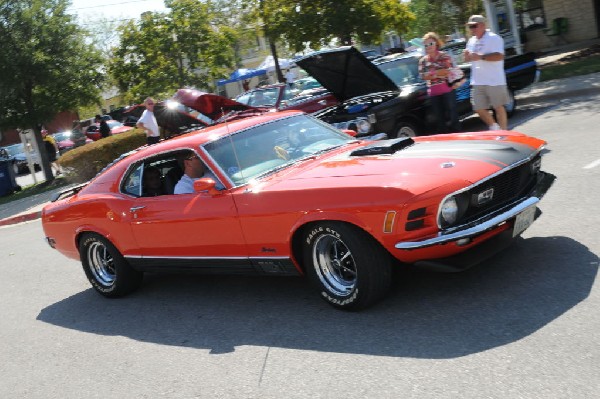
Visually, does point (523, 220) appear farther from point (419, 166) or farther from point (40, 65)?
point (40, 65)

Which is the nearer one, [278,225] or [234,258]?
[278,225]

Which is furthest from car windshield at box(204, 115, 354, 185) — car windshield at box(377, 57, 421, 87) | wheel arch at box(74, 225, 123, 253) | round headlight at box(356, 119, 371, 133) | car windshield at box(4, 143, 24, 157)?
car windshield at box(4, 143, 24, 157)

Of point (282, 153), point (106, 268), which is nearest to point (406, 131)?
point (282, 153)

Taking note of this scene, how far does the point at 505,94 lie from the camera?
358 inches

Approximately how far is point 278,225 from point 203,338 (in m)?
1.03

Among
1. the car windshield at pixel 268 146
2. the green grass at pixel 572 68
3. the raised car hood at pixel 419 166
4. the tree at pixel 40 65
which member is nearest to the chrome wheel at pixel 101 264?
the car windshield at pixel 268 146

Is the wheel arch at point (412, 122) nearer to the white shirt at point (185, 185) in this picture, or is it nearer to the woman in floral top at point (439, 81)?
the woman in floral top at point (439, 81)

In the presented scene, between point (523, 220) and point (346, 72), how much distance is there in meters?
6.93

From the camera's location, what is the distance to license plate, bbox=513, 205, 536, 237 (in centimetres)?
453

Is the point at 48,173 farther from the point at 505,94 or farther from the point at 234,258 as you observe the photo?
the point at 234,258

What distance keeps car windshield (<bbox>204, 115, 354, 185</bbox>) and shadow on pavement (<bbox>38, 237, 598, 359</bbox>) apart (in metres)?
1.06

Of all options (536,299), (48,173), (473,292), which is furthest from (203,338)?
(48,173)

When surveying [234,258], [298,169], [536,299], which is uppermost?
[298,169]

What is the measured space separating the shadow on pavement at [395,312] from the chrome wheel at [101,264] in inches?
17.0
